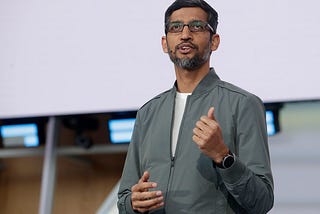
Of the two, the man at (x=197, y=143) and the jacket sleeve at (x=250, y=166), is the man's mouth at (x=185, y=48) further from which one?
the jacket sleeve at (x=250, y=166)

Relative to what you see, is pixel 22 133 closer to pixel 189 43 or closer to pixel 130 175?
pixel 130 175

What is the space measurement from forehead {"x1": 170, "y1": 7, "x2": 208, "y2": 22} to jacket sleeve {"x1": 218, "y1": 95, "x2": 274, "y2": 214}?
19cm

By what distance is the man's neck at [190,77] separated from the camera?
1.17 metres

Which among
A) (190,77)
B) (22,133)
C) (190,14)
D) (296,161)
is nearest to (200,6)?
(190,14)

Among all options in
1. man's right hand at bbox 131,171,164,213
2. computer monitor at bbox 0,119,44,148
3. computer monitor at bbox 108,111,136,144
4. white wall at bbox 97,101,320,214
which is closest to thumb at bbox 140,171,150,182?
man's right hand at bbox 131,171,164,213

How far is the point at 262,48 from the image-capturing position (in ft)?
8.75

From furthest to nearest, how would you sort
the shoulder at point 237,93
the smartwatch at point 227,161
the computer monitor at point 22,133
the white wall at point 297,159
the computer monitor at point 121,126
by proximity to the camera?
the computer monitor at point 22,133 < the computer monitor at point 121,126 < the white wall at point 297,159 < the shoulder at point 237,93 < the smartwatch at point 227,161

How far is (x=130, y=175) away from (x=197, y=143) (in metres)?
0.26

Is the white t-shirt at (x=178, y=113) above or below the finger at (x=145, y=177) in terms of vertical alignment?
above

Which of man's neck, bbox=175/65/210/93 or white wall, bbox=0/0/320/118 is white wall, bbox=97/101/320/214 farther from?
man's neck, bbox=175/65/210/93

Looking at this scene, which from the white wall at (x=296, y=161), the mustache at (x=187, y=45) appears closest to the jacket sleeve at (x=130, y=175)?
the mustache at (x=187, y=45)

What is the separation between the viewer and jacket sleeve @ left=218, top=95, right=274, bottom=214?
39.6 inches

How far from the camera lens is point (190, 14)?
116 cm

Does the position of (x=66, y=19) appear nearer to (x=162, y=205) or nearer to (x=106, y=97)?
(x=106, y=97)
